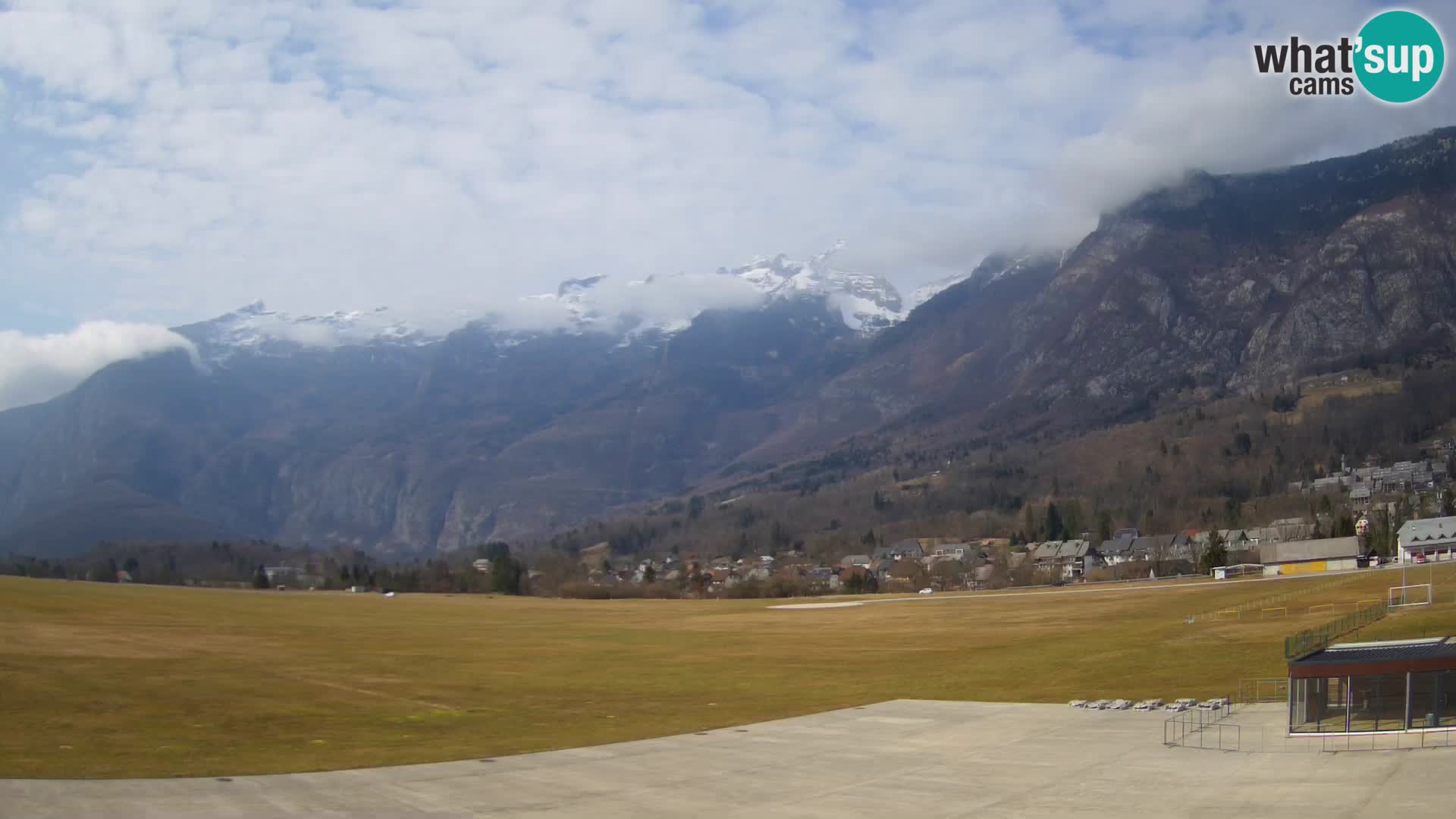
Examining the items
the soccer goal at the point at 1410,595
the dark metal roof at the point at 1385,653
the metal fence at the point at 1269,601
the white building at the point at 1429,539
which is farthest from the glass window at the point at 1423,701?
the white building at the point at 1429,539

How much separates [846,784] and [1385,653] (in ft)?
69.2

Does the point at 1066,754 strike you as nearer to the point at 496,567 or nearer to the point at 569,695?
the point at 569,695

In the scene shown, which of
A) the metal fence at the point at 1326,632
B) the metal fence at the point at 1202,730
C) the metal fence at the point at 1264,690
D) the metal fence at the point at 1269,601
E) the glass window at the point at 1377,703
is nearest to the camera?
the glass window at the point at 1377,703

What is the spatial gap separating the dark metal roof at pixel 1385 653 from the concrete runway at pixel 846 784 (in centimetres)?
308

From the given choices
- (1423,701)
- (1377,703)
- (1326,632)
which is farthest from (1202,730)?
(1326,632)

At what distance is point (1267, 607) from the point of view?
76375mm

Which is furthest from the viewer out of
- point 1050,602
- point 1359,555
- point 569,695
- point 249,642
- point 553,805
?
point 1359,555

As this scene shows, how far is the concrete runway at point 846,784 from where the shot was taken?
99.7ft

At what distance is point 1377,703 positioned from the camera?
39344 mm

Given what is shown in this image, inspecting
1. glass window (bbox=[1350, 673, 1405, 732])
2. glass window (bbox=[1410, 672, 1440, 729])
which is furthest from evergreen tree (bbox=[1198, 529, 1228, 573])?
glass window (bbox=[1410, 672, 1440, 729])

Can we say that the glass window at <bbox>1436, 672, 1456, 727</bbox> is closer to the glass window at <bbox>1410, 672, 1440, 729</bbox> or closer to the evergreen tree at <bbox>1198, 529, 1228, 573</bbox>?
the glass window at <bbox>1410, 672, 1440, 729</bbox>

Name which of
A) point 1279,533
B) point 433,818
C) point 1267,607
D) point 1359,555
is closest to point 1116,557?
point 1279,533

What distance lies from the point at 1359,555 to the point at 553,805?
130 m

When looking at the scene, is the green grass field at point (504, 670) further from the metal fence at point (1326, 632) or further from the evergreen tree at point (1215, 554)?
the evergreen tree at point (1215, 554)
